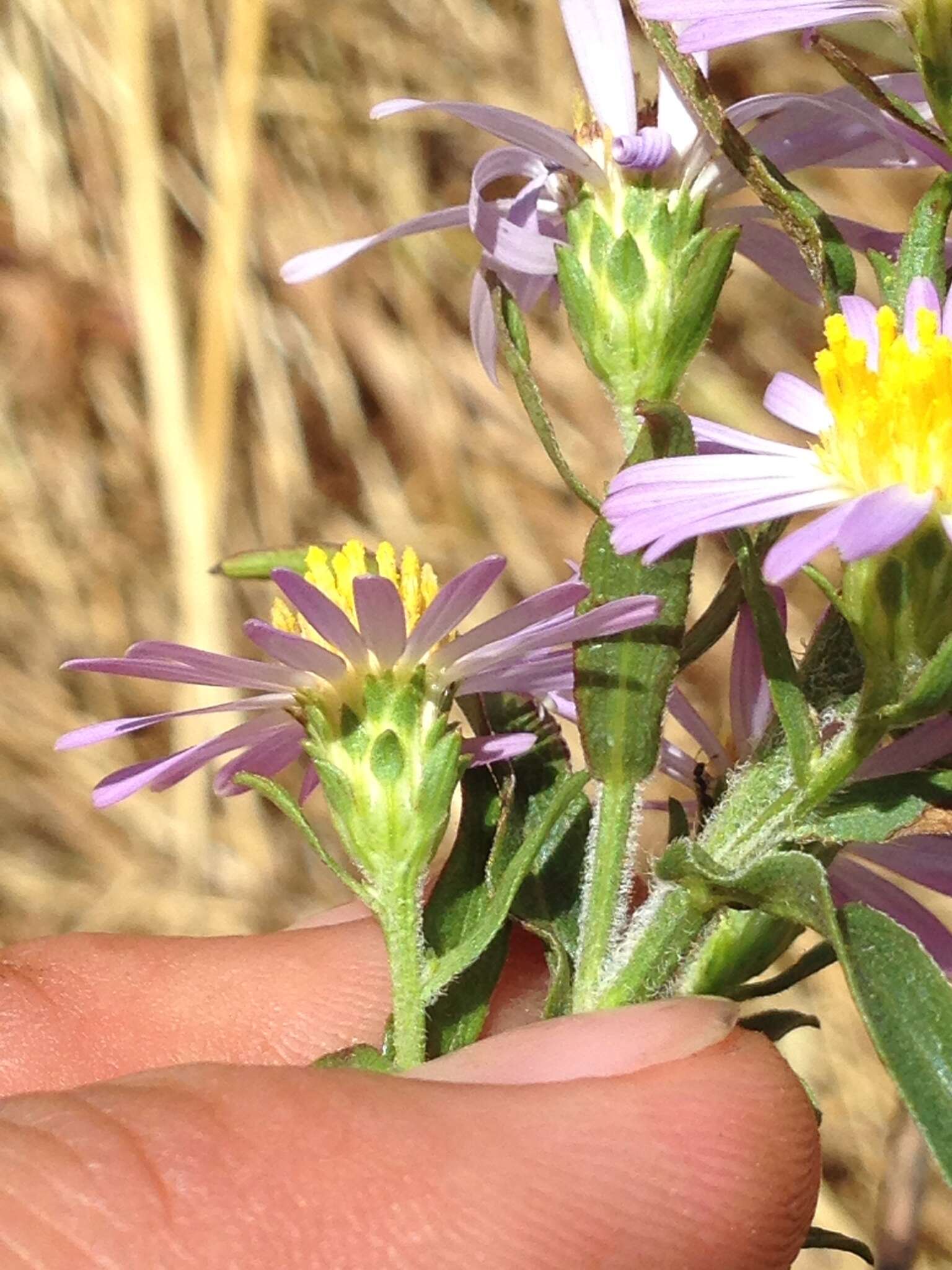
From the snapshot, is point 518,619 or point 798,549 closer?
point 798,549

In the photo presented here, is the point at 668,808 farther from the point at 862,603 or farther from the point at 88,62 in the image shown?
the point at 88,62

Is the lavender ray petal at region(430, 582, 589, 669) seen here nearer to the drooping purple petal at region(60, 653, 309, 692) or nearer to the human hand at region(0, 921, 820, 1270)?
the drooping purple petal at region(60, 653, 309, 692)

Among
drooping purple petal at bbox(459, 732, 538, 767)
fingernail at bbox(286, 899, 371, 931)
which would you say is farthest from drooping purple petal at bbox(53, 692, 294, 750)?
fingernail at bbox(286, 899, 371, 931)

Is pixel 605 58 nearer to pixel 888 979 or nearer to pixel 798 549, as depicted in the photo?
pixel 798 549

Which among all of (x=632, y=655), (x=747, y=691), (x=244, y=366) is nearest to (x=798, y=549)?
(x=632, y=655)

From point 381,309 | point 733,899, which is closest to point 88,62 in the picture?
point 381,309

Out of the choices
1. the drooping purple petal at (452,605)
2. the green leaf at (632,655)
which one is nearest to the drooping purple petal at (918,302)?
the green leaf at (632,655)
